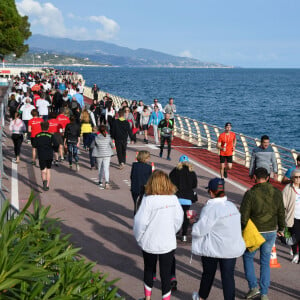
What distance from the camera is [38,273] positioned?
4648 mm

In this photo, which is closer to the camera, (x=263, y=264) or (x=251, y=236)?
(x=251, y=236)

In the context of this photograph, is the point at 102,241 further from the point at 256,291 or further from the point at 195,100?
the point at 195,100

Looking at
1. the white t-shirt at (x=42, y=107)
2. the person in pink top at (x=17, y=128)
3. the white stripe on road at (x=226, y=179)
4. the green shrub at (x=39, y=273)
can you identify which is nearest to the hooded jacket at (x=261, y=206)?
the green shrub at (x=39, y=273)

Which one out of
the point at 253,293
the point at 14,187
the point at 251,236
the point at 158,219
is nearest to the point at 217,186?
the point at 158,219

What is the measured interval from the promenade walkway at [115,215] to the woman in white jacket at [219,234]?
1.06 m

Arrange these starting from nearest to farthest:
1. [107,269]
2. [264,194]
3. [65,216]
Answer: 1. [264,194]
2. [107,269]
3. [65,216]

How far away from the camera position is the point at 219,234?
19.1 feet

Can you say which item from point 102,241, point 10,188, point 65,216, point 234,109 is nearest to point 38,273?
point 102,241

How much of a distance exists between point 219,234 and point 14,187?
809cm

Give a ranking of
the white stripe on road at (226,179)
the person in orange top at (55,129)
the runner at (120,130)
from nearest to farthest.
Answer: the white stripe on road at (226,179)
the person in orange top at (55,129)
the runner at (120,130)

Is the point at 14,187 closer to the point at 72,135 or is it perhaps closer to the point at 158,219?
the point at 72,135

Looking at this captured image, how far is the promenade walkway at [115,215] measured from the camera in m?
7.28

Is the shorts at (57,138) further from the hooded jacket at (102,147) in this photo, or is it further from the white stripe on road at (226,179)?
the white stripe on road at (226,179)

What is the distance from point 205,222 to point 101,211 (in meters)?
5.48
